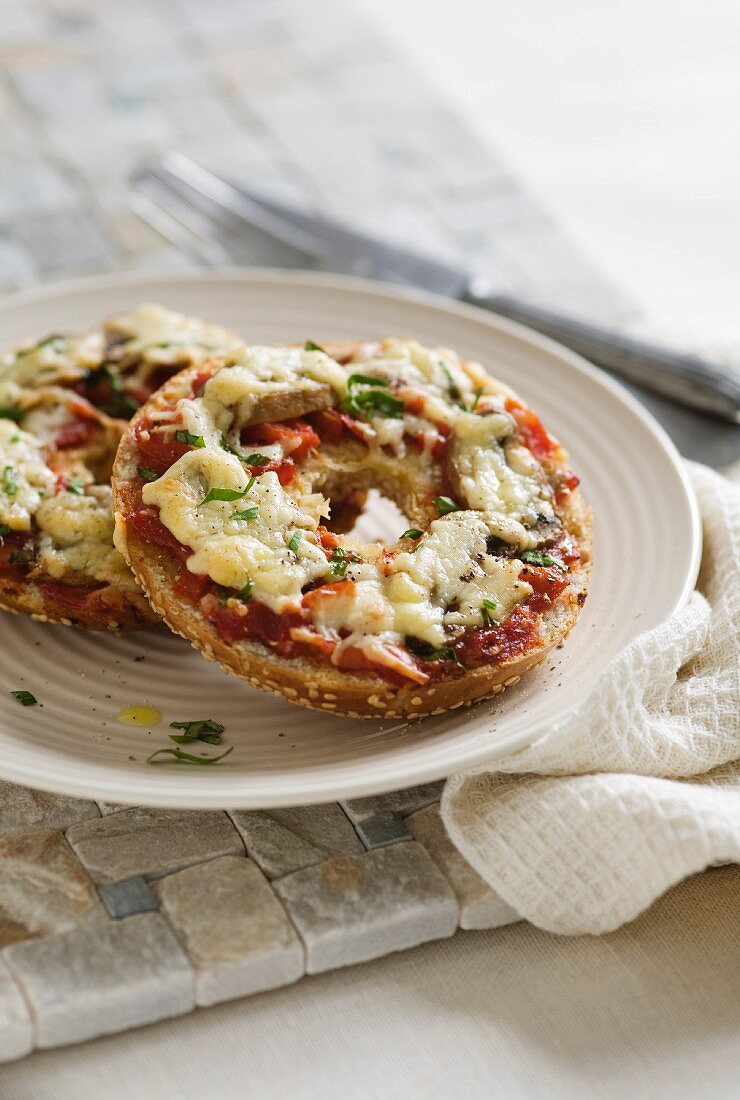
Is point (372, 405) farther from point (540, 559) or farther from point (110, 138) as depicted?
point (110, 138)

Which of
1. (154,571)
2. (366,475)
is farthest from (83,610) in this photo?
(366,475)

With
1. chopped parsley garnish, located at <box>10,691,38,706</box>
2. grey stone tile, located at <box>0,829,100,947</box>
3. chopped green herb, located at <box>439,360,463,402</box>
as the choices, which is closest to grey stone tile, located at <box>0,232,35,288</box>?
chopped green herb, located at <box>439,360,463,402</box>

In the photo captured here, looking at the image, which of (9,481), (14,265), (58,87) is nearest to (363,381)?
(9,481)

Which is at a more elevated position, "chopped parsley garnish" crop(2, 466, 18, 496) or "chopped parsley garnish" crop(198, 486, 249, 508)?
"chopped parsley garnish" crop(198, 486, 249, 508)

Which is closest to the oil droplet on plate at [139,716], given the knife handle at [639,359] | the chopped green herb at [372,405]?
the chopped green herb at [372,405]

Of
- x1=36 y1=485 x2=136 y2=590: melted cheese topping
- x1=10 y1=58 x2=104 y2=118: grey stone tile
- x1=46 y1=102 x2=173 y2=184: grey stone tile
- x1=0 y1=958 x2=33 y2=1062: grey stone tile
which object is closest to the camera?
x1=0 y1=958 x2=33 y2=1062: grey stone tile

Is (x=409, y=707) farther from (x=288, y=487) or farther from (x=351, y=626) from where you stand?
(x=288, y=487)

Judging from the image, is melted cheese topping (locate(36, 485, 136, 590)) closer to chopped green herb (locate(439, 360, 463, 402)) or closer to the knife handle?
chopped green herb (locate(439, 360, 463, 402))
